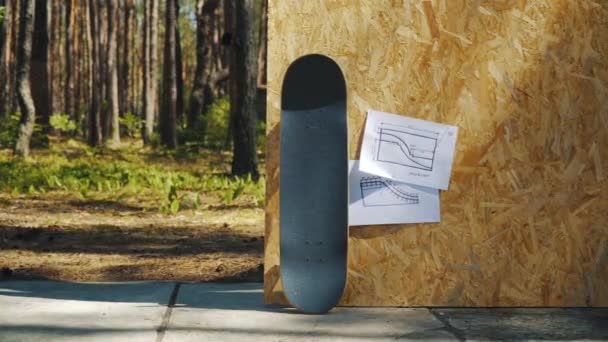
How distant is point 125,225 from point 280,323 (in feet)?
14.9

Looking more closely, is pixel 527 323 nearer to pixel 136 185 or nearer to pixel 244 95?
pixel 136 185

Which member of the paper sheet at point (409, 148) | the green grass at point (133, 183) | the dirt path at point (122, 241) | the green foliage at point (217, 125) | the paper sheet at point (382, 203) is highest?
the paper sheet at point (409, 148)

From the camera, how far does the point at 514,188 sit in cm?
479

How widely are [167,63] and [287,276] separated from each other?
685 inches

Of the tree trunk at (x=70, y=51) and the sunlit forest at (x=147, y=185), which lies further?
the tree trunk at (x=70, y=51)

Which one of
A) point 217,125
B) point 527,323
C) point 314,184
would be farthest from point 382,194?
point 217,125

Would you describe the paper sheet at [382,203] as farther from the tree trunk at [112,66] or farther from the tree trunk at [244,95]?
the tree trunk at [112,66]

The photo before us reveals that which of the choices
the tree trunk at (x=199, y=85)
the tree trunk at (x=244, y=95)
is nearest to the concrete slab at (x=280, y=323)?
the tree trunk at (x=244, y=95)

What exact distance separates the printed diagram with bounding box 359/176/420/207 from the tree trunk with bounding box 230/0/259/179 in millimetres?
7921

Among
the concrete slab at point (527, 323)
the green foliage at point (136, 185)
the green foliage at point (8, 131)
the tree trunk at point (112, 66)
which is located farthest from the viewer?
the tree trunk at point (112, 66)

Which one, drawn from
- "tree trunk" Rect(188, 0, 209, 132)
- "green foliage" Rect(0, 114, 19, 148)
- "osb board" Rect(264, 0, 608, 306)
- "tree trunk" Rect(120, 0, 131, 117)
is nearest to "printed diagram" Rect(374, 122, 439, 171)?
"osb board" Rect(264, 0, 608, 306)

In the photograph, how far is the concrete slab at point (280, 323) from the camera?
3.95 m

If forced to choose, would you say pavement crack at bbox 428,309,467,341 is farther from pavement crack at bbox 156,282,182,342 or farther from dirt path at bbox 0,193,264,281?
dirt path at bbox 0,193,264,281

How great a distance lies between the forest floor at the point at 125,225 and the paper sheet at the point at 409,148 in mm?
1426
